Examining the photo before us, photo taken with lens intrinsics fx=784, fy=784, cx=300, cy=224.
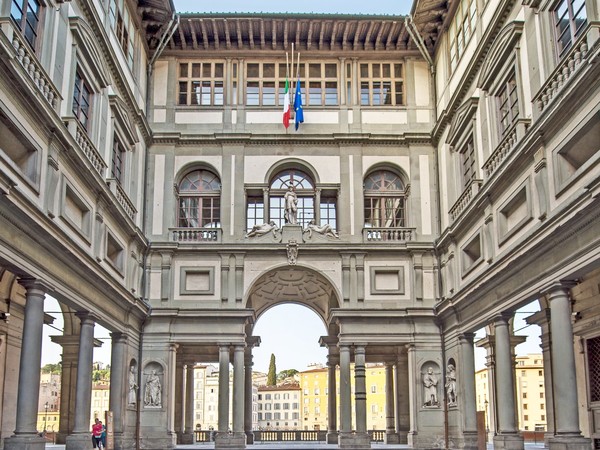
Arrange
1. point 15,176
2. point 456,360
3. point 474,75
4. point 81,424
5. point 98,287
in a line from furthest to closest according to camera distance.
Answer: point 456,360 < point 474,75 < point 98,287 < point 81,424 < point 15,176

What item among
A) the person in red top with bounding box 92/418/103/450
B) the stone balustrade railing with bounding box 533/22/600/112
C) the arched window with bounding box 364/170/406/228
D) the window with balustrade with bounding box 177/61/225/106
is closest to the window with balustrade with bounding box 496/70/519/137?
the stone balustrade railing with bounding box 533/22/600/112

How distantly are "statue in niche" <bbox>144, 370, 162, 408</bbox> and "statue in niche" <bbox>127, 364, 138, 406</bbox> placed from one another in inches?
29.3

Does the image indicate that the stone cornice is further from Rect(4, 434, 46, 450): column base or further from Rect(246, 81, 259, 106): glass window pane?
Rect(4, 434, 46, 450): column base

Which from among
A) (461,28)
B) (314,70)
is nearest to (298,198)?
(314,70)

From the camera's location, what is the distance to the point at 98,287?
25.3 meters

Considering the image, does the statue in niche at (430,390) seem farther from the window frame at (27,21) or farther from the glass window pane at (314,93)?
the window frame at (27,21)

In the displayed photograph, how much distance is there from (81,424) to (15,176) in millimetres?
9195

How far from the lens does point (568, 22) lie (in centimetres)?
1950

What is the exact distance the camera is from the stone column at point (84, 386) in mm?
23344

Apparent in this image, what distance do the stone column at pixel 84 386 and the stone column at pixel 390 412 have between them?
1848cm

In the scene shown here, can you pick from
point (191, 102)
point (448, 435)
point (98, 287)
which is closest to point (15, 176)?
point (98, 287)

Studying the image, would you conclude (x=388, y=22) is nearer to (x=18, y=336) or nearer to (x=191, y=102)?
(x=191, y=102)

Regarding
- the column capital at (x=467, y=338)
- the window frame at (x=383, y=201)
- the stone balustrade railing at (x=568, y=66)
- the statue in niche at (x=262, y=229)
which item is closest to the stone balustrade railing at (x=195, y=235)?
the statue in niche at (x=262, y=229)

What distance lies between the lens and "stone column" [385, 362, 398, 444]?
38469mm
